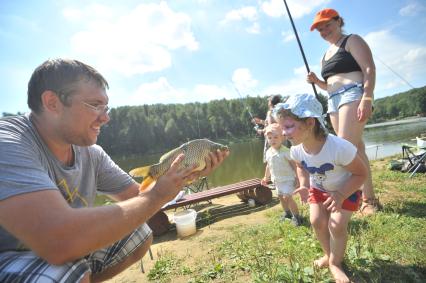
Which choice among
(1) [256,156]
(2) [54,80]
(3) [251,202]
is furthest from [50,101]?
(1) [256,156]

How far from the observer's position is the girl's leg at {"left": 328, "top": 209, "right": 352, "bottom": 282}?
104 inches

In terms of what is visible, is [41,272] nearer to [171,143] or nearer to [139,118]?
[171,143]

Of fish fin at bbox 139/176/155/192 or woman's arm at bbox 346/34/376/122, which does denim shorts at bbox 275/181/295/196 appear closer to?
woman's arm at bbox 346/34/376/122

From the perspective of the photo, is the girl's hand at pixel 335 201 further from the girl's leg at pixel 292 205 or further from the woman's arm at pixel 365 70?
the girl's leg at pixel 292 205

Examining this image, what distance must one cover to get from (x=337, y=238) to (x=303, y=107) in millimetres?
1238

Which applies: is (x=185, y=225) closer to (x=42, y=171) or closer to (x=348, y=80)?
(x=348, y=80)

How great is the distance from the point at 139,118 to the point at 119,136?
22.0 ft

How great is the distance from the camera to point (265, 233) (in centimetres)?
438

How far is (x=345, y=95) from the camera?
12.9 feet

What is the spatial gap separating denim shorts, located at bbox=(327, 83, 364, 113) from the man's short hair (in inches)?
126

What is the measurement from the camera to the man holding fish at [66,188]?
1.52 meters

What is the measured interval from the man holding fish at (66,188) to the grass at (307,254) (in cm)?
113

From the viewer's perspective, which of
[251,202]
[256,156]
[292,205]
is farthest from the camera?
[256,156]

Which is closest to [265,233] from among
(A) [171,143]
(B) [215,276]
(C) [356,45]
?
(B) [215,276]
